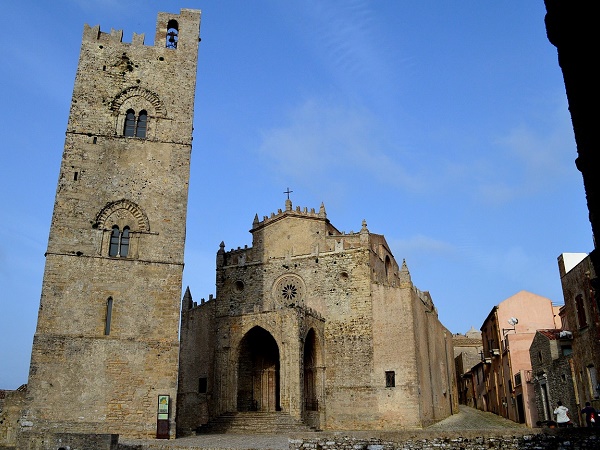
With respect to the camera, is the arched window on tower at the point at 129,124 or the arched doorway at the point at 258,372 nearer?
the arched window on tower at the point at 129,124

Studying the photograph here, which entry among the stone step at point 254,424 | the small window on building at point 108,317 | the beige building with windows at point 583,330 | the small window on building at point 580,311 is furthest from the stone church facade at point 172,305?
the small window on building at point 580,311

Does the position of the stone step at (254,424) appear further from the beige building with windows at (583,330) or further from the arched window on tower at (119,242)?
the beige building with windows at (583,330)

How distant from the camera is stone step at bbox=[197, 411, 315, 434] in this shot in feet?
84.2

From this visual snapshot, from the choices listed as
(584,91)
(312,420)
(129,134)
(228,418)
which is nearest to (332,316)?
(312,420)

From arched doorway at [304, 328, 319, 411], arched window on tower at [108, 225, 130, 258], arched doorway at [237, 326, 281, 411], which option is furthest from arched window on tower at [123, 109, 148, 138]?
arched doorway at [304, 328, 319, 411]

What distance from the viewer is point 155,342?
849 inches

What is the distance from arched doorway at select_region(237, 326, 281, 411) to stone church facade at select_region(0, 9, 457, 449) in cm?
9

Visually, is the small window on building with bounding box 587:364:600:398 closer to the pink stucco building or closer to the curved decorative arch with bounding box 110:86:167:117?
the pink stucco building

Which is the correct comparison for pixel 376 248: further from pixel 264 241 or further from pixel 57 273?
pixel 57 273

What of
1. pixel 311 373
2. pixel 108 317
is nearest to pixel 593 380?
pixel 311 373

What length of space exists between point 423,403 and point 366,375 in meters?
3.30

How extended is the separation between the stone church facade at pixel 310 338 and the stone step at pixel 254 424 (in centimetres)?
79

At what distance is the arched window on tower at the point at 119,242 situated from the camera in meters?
22.7

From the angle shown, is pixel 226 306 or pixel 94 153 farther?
pixel 226 306
